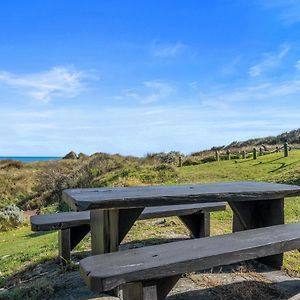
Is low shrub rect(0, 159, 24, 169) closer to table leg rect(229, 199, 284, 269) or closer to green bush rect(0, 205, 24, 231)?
green bush rect(0, 205, 24, 231)

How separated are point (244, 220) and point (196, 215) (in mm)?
914

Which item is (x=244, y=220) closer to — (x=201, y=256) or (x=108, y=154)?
(x=201, y=256)

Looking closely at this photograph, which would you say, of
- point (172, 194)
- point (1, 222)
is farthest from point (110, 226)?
point (1, 222)

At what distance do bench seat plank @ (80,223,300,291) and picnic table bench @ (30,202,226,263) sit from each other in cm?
170

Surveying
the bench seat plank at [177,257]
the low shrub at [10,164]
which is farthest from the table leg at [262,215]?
the low shrub at [10,164]

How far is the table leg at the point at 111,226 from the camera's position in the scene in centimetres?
401

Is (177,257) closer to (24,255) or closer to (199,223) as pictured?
(199,223)

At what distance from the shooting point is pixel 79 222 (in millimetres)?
5090

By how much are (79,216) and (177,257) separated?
2.50 meters

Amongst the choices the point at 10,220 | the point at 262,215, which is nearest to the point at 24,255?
the point at 262,215

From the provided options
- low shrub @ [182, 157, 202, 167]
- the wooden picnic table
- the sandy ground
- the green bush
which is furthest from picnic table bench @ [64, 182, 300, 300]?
low shrub @ [182, 157, 202, 167]

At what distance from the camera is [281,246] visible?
3.73 meters

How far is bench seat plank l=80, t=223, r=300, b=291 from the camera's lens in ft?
9.14

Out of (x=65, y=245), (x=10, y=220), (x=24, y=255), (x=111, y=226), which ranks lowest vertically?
(x=10, y=220)
